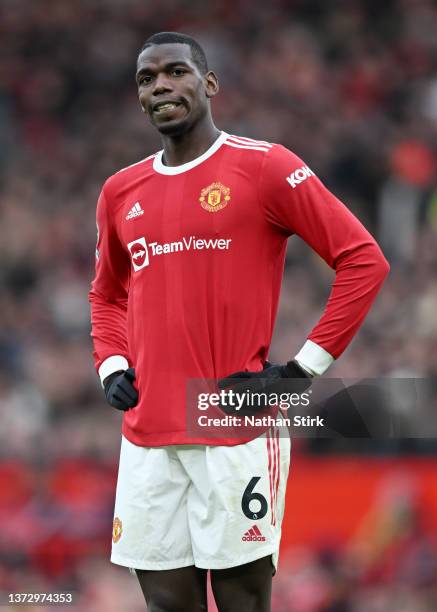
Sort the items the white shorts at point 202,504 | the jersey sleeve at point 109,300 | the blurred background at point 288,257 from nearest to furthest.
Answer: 1. the white shorts at point 202,504
2. the jersey sleeve at point 109,300
3. the blurred background at point 288,257

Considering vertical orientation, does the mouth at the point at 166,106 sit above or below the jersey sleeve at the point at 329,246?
above

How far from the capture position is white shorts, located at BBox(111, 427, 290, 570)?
3.96 meters

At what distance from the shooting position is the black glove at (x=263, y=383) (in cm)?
397

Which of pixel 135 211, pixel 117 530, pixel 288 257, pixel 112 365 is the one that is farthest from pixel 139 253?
pixel 288 257

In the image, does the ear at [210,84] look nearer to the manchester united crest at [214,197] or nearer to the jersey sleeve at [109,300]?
the manchester united crest at [214,197]

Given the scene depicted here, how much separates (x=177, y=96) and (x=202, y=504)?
50.5 inches

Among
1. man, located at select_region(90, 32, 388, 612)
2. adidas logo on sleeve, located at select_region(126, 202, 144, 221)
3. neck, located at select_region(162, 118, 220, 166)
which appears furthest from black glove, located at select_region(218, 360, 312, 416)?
neck, located at select_region(162, 118, 220, 166)

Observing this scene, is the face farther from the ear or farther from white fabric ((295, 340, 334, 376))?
white fabric ((295, 340, 334, 376))

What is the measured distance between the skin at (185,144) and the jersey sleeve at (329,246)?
1.04 ft

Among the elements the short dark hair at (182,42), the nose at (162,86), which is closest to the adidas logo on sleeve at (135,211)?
the nose at (162,86)

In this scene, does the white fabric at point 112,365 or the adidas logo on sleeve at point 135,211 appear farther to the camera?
the white fabric at point 112,365

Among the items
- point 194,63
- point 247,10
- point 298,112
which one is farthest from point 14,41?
point 194,63

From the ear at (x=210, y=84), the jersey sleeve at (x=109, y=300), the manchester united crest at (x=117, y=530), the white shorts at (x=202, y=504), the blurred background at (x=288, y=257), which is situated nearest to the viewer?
the white shorts at (x=202, y=504)

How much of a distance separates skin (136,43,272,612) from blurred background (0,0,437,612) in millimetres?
3401
